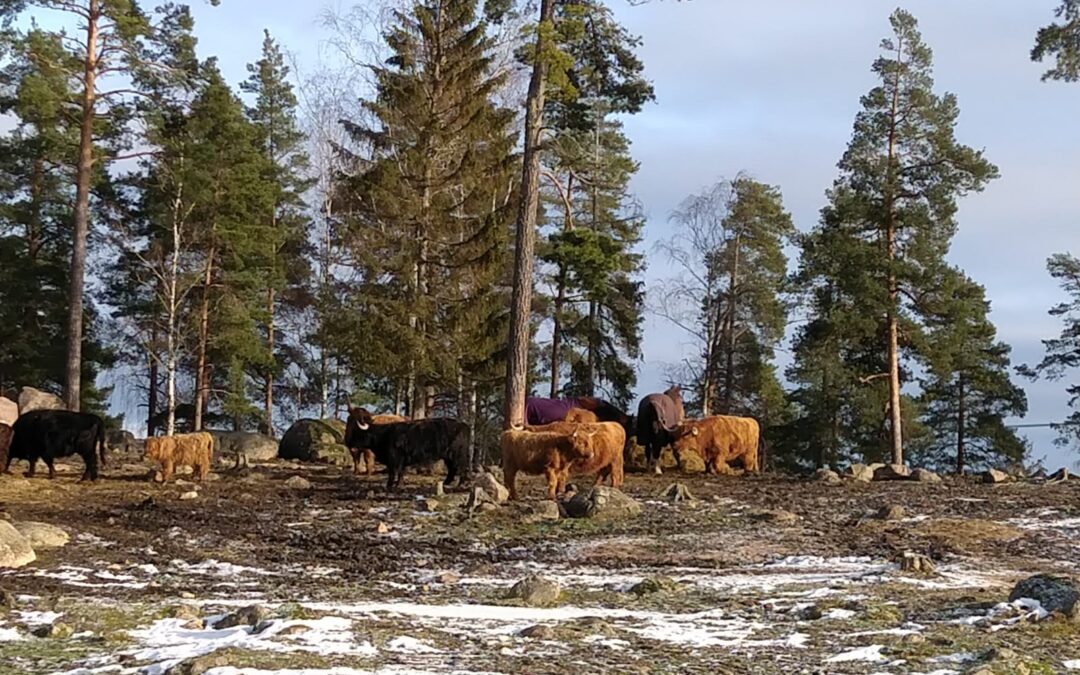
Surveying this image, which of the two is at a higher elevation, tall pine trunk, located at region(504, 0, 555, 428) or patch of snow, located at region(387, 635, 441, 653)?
tall pine trunk, located at region(504, 0, 555, 428)

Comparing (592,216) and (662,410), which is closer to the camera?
(662,410)

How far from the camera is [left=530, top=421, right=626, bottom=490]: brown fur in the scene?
15977 mm

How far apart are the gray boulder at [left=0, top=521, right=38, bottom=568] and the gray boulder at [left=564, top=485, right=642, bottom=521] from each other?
6354 millimetres

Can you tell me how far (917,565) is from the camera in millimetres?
9031

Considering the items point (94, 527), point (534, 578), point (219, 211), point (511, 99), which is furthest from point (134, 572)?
point (219, 211)

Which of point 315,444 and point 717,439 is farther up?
point 717,439

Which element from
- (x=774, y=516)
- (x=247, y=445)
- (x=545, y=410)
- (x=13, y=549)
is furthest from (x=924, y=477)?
(x=247, y=445)

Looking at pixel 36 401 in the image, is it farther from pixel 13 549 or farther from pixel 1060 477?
pixel 1060 477

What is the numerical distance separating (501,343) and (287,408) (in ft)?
57.4

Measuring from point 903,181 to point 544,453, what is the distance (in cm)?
Answer: 1998

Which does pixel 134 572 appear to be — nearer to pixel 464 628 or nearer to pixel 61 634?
pixel 61 634

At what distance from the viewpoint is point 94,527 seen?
40.0ft

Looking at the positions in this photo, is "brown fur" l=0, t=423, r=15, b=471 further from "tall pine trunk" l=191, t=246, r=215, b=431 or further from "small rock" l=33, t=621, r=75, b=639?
"tall pine trunk" l=191, t=246, r=215, b=431

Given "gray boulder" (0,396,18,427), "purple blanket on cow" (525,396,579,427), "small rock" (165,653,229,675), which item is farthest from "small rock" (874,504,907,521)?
"gray boulder" (0,396,18,427)
